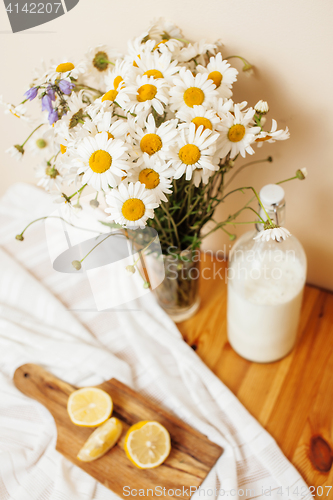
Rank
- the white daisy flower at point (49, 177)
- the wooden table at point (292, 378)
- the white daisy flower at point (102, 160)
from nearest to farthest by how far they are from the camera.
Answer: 1. the white daisy flower at point (102, 160)
2. the white daisy flower at point (49, 177)
3. the wooden table at point (292, 378)

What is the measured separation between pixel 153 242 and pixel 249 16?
0.35 m

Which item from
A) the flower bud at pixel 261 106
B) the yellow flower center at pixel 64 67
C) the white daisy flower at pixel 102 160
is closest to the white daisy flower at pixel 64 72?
the yellow flower center at pixel 64 67

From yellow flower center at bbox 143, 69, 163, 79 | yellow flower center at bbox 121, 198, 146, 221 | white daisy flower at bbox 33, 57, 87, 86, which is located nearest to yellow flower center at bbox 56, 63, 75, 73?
white daisy flower at bbox 33, 57, 87, 86

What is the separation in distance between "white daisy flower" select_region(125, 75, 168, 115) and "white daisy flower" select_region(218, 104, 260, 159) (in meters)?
0.08

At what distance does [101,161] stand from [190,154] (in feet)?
0.34

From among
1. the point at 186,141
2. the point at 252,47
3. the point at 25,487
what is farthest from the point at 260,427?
the point at 252,47

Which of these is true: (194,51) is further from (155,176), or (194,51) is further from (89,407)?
(89,407)

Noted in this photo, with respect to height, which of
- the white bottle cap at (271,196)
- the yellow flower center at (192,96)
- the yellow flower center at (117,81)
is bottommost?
the white bottle cap at (271,196)

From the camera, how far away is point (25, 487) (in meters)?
0.63

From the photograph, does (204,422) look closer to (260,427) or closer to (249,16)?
(260,427)

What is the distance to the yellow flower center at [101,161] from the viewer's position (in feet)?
1.46

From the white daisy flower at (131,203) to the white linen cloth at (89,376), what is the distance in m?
0.19

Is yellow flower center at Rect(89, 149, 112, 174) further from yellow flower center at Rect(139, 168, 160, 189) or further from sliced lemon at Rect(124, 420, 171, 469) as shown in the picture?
sliced lemon at Rect(124, 420, 171, 469)

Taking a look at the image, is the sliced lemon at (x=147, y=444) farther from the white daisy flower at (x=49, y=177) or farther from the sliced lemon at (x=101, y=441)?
the white daisy flower at (x=49, y=177)
